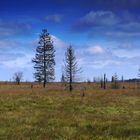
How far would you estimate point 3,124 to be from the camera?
716 inches

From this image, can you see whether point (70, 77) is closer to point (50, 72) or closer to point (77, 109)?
point (50, 72)

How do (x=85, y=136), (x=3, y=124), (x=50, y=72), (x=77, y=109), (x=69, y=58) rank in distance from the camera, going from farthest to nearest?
(x=50, y=72), (x=69, y=58), (x=77, y=109), (x=3, y=124), (x=85, y=136)

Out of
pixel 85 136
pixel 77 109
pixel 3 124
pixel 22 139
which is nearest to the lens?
pixel 22 139

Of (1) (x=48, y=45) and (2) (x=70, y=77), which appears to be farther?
(1) (x=48, y=45)

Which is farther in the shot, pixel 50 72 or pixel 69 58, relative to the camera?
pixel 50 72

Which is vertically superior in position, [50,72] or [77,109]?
[50,72]

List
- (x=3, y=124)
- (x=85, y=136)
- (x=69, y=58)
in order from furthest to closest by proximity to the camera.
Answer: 1. (x=69, y=58)
2. (x=3, y=124)
3. (x=85, y=136)

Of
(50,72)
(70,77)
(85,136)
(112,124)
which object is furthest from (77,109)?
(50,72)

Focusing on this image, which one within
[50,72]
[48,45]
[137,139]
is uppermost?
[48,45]

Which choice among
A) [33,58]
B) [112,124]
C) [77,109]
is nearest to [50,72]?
[33,58]

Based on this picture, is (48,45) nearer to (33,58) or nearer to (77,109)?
(33,58)

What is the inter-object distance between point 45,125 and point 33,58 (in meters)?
69.0

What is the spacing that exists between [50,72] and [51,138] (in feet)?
232

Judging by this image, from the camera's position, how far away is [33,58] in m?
86.9
